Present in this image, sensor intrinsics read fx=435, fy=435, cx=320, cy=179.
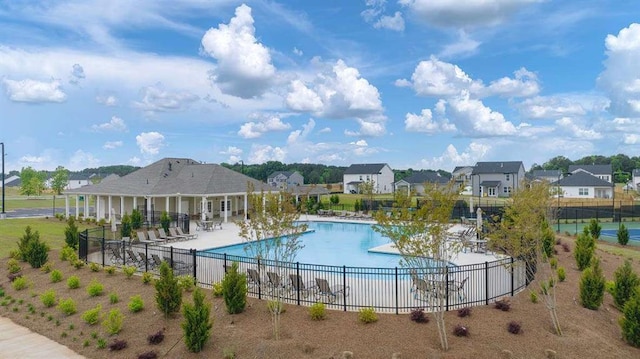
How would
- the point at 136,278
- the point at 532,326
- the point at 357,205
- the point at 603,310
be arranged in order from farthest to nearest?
the point at 357,205 → the point at 136,278 → the point at 603,310 → the point at 532,326

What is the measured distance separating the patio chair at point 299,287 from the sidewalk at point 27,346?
567 cm

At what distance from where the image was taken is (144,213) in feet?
115

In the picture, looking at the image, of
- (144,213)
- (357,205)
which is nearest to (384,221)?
(144,213)

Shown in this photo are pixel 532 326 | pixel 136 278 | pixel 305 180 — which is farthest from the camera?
pixel 305 180

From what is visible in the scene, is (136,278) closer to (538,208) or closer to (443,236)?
(443,236)

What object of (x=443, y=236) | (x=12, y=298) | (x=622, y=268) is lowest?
(x=12, y=298)

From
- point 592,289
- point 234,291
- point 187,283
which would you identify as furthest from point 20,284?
point 592,289

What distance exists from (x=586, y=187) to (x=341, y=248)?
181 ft

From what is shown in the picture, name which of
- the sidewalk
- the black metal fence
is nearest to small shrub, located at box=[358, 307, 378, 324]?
the black metal fence

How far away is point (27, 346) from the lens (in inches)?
439

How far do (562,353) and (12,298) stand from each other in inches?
670

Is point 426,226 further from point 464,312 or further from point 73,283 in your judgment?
point 73,283

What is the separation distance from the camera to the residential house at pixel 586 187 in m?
64.6

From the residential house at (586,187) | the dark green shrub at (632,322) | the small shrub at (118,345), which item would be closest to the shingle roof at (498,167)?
the residential house at (586,187)
